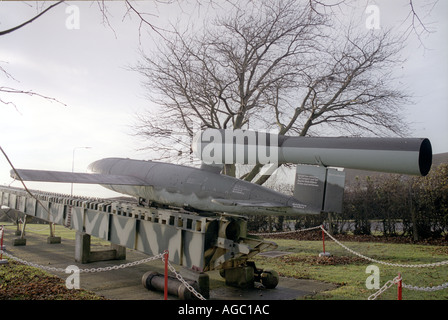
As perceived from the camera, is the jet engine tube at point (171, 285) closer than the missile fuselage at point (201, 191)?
Yes

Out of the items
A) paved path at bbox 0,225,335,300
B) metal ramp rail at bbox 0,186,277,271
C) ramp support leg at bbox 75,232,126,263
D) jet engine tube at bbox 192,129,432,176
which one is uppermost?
jet engine tube at bbox 192,129,432,176

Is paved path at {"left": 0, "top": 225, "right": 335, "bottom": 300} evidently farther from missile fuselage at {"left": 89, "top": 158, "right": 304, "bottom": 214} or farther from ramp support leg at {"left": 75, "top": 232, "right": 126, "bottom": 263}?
missile fuselage at {"left": 89, "top": 158, "right": 304, "bottom": 214}

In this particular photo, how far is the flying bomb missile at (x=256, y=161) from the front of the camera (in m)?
5.68

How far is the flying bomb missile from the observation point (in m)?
5.68

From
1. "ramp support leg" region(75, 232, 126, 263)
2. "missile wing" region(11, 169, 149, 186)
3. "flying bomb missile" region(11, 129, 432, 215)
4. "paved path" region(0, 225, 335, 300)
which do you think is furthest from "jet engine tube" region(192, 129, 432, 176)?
"ramp support leg" region(75, 232, 126, 263)

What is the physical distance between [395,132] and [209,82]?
8.55 m

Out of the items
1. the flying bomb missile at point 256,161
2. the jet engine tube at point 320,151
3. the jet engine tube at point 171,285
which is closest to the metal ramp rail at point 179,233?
the jet engine tube at point 171,285

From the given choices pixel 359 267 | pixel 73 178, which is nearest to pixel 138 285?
pixel 73 178

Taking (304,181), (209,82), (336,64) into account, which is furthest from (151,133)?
(304,181)

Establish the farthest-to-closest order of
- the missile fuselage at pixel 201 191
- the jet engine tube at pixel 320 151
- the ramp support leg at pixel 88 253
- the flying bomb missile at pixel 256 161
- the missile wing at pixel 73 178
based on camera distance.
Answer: the ramp support leg at pixel 88 253, the missile wing at pixel 73 178, the missile fuselage at pixel 201 191, the flying bomb missile at pixel 256 161, the jet engine tube at pixel 320 151

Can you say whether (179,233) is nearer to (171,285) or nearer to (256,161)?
(171,285)

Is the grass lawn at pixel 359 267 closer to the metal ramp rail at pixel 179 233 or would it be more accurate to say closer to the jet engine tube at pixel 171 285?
the metal ramp rail at pixel 179 233

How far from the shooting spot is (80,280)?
8.35 metres

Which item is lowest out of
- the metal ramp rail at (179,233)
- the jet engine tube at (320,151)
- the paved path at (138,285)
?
the paved path at (138,285)
